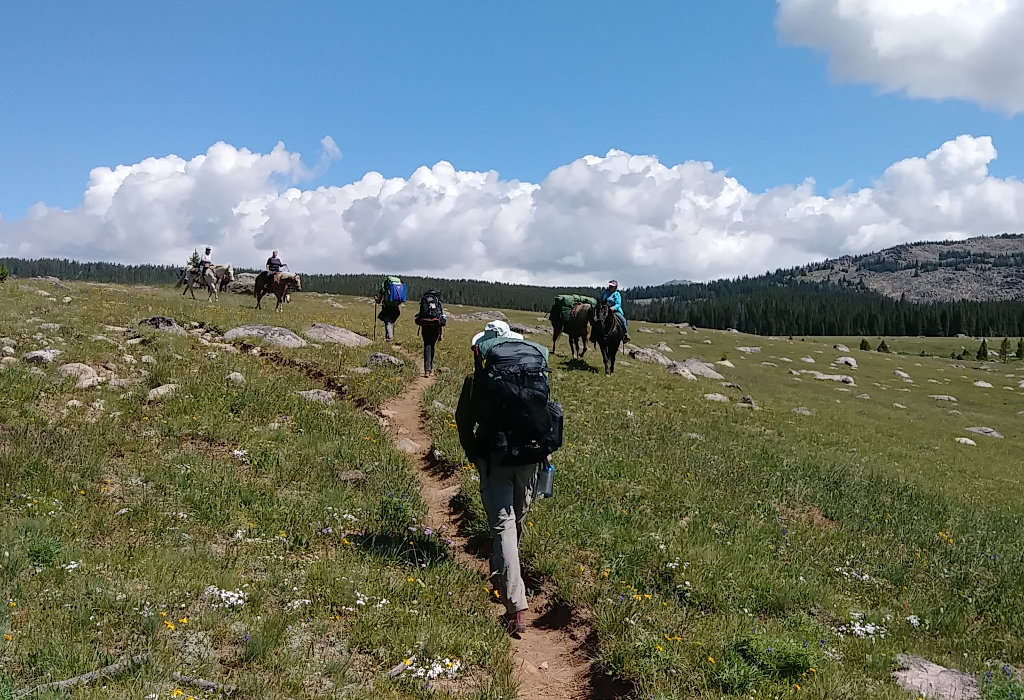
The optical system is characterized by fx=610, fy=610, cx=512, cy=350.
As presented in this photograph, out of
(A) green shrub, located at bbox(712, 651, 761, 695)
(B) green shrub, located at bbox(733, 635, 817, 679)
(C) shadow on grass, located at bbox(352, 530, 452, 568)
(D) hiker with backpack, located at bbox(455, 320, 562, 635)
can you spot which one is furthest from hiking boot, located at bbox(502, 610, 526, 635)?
(B) green shrub, located at bbox(733, 635, 817, 679)

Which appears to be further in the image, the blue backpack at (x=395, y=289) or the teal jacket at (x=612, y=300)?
the teal jacket at (x=612, y=300)

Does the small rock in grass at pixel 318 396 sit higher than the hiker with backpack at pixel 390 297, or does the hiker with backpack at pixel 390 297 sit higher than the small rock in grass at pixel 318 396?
the hiker with backpack at pixel 390 297

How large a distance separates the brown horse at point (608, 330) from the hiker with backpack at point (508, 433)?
19.2 metres

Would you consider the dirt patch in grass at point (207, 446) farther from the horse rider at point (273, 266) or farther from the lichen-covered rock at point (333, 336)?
the horse rider at point (273, 266)

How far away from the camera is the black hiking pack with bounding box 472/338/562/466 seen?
728 centimetres

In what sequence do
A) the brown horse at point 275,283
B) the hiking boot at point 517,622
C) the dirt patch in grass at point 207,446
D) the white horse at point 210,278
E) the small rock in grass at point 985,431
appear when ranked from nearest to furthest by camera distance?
the hiking boot at point 517,622, the dirt patch in grass at point 207,446, the small rock in grass at point 985,431, the brown horse at point 275,283, the white horse at point 210,278

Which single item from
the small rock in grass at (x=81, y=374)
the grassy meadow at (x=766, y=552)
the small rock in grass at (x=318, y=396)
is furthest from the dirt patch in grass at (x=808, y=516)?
the small rock in grass at (x=81, y=374)

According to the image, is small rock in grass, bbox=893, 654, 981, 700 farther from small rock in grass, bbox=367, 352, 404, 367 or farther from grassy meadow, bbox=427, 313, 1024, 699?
small rock in grass, bbox=367, 352, 404, 367

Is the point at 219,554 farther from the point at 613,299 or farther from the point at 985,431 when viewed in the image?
the point at 985,431

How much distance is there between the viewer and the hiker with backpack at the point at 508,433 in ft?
23.9

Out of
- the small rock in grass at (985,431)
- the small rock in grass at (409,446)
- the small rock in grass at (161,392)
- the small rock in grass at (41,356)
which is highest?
the small rock in grass at (41,356)

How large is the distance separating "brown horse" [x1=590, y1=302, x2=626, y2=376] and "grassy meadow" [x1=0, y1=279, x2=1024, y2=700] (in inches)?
367

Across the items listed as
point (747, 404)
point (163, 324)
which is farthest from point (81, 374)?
point (747, 404)

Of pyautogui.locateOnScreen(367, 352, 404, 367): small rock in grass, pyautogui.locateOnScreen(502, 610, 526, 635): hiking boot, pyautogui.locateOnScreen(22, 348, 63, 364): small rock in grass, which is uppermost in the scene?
pyautogui.locateOnScreen(22, 348, 63, 364): small rock in grass
